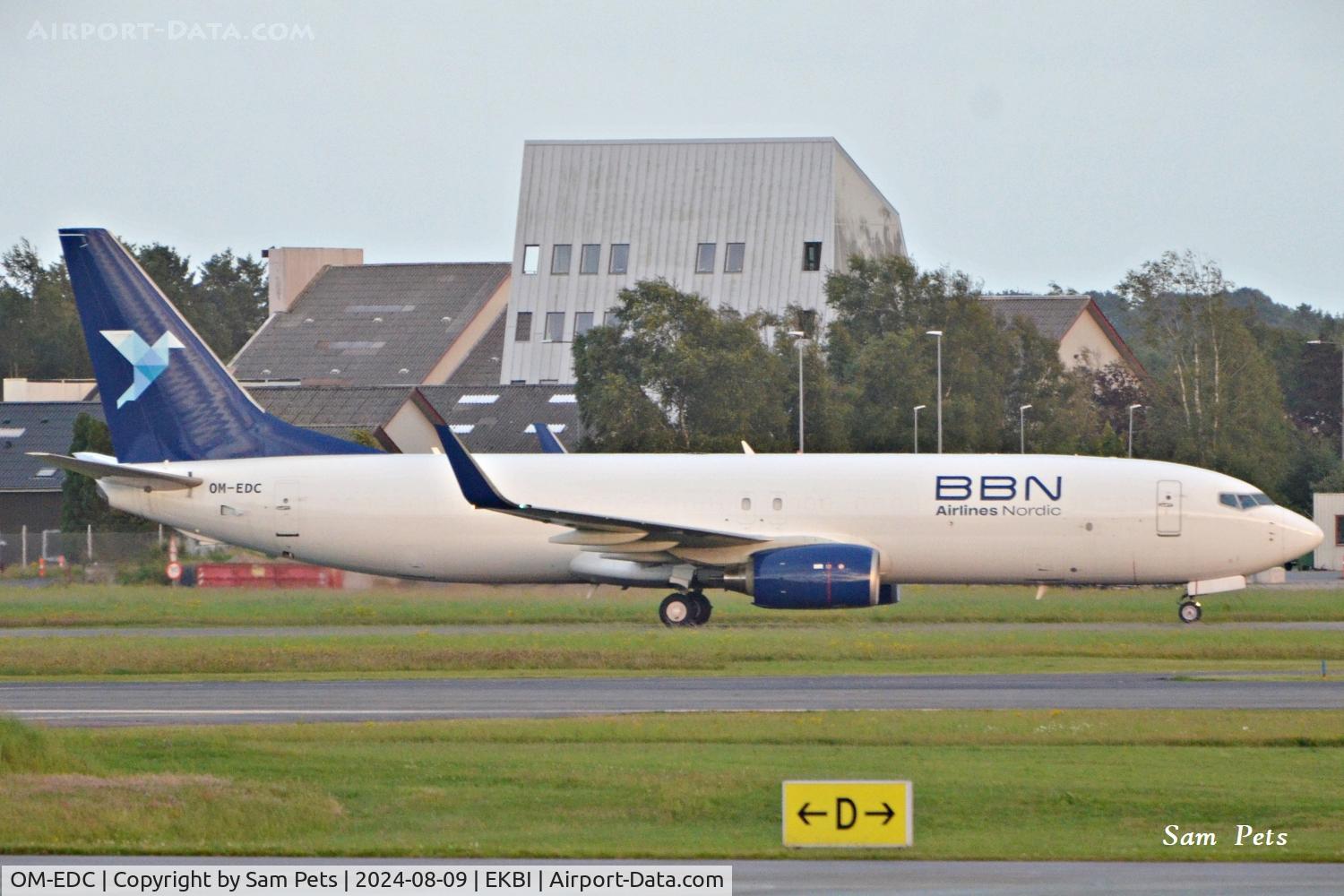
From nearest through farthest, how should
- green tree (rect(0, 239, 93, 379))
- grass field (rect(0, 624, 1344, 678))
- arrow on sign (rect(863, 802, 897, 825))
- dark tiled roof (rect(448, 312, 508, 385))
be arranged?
arrow on sign (rect(863, 802, 897, 825)), grass field (rect(0, 624, 1344, 678)), dark tiled roof (rect(448, 312, 508, 385)), green tree (rect(0, 239, 93, 379))

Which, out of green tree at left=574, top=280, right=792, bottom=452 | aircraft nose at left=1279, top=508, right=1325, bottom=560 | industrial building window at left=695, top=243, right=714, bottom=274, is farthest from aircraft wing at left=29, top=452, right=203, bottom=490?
industrial building window at left=695, top=243, right=714, bottom=274

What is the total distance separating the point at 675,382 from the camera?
188 ft

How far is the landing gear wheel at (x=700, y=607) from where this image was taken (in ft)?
109

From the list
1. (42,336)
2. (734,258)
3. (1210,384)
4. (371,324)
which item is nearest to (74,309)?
(42,336)

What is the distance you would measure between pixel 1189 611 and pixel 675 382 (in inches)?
1034

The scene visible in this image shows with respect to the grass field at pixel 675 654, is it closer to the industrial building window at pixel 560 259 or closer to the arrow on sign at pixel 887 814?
the arrow on sign at pixel 887 814

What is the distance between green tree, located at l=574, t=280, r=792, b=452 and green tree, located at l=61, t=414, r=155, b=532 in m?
13.7

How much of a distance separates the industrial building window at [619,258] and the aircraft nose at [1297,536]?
1995 inches

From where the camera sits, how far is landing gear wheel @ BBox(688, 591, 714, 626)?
33094 millimetres

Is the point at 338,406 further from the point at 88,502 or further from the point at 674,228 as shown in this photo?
the point at 674,228

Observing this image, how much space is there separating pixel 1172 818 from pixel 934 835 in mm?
2003

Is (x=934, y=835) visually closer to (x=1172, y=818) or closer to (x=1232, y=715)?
(x=1172, y=818)

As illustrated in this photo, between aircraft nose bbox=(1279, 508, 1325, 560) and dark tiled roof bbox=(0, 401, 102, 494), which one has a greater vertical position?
dark tiled roof bbox=(0, 401, 102, 494)

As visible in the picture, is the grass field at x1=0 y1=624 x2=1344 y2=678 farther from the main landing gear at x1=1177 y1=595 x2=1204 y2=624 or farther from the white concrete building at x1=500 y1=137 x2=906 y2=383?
the white concrete building at x1=500 y1=137 x2=906 y2=383
